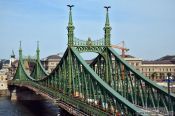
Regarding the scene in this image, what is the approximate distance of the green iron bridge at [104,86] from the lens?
48156 mm

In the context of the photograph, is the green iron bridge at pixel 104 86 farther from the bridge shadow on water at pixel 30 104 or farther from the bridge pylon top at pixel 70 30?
the bridge shadow on water at pixel 30 104

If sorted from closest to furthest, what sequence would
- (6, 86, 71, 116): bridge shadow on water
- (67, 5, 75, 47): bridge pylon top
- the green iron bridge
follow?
the green iron bridge, (67, 5, 75, 47): bridge pylon top, (6, 86, 71, 116): bridge shadow on water

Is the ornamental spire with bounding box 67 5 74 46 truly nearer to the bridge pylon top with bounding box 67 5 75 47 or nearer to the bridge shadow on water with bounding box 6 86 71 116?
the bridge pylon top with bounding box 67 5 75 47

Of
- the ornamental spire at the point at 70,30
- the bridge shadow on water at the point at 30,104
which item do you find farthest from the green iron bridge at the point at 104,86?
the bridge shadow on water at the point at 30,104

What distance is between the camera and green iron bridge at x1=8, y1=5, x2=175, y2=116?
48156 millimetres

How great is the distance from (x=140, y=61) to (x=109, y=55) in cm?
13014

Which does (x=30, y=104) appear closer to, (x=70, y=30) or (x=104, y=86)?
(x=70, y=30)

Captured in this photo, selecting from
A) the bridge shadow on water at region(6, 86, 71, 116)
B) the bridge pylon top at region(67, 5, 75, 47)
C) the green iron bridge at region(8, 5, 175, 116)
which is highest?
the bridge pylon top at region(67, 5, 75, 47)

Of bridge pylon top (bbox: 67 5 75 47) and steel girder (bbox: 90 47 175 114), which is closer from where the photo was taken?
steel girder (bbox: 90 47 175 114)

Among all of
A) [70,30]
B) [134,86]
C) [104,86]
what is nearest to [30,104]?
[70,30]

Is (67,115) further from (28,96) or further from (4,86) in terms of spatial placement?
(4,86)

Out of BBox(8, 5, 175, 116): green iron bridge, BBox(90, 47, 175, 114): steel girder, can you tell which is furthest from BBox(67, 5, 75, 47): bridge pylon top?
BBox(90, 47, 175, 114): steel girder

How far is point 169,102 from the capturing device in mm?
48594

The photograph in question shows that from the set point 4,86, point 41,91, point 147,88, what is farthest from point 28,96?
point 147,88
